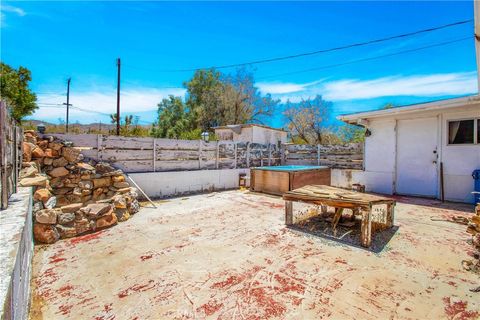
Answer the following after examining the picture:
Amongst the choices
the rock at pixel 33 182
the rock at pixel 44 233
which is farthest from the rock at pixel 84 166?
the rock at pixel 44 233

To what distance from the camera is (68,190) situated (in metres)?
5.32

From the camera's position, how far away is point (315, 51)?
392 inches

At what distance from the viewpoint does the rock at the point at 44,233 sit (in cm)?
361

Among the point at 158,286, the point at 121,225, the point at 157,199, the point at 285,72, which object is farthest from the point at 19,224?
the point at 285,72

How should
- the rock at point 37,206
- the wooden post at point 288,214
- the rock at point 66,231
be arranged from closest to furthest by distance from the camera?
the rock at point 37,206, the rock at point 66,231, the wooden post at point 288,214

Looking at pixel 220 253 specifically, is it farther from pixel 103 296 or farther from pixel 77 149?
pixel 77 149

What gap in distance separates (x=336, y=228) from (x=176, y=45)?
621 inches

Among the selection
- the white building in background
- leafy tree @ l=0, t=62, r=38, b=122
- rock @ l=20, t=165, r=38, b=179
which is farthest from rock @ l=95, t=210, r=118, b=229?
leafy tree @ l=0, t=62, r=38, b=122

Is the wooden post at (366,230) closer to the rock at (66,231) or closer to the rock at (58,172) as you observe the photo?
the rock at (66,231)

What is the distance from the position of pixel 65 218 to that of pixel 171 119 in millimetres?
19638

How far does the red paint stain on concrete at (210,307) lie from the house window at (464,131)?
8.24 metres

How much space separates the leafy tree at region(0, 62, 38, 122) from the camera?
14.4m

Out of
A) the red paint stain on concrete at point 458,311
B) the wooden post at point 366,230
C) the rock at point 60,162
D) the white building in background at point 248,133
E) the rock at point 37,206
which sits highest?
the white building in background at point 248,133

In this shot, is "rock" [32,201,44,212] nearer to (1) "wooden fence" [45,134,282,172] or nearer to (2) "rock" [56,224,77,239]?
(2) "rock" [56,224,77,239]
